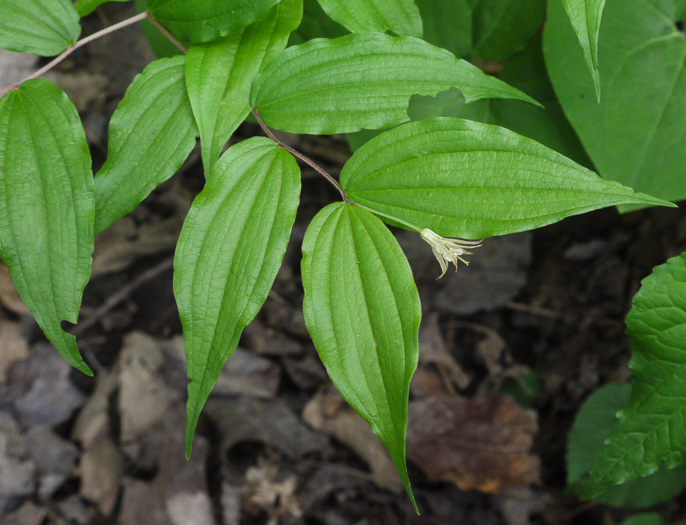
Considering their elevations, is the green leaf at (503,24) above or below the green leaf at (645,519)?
above

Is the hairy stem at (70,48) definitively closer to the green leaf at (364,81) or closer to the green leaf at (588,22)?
the green leaf at (364,81)

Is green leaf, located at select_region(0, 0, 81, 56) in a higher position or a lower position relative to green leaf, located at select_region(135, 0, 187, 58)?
higher

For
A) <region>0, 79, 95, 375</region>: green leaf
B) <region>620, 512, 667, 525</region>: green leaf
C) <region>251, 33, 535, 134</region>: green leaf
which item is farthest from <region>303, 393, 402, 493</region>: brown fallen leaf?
<region>251, 33, 535, 134</region>: green leaf

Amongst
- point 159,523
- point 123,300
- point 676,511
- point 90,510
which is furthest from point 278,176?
point 676,511

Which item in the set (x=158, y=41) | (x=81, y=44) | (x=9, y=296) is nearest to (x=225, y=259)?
(x=81, y=44)

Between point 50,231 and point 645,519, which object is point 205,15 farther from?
point 645,519

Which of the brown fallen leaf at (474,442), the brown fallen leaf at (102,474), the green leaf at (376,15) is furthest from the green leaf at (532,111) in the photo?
the brown fallen leaf at (102,474)

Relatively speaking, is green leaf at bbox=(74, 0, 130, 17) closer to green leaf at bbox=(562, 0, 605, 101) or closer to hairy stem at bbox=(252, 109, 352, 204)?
hairy stem at bbox=(252, 109, 352, 204)
